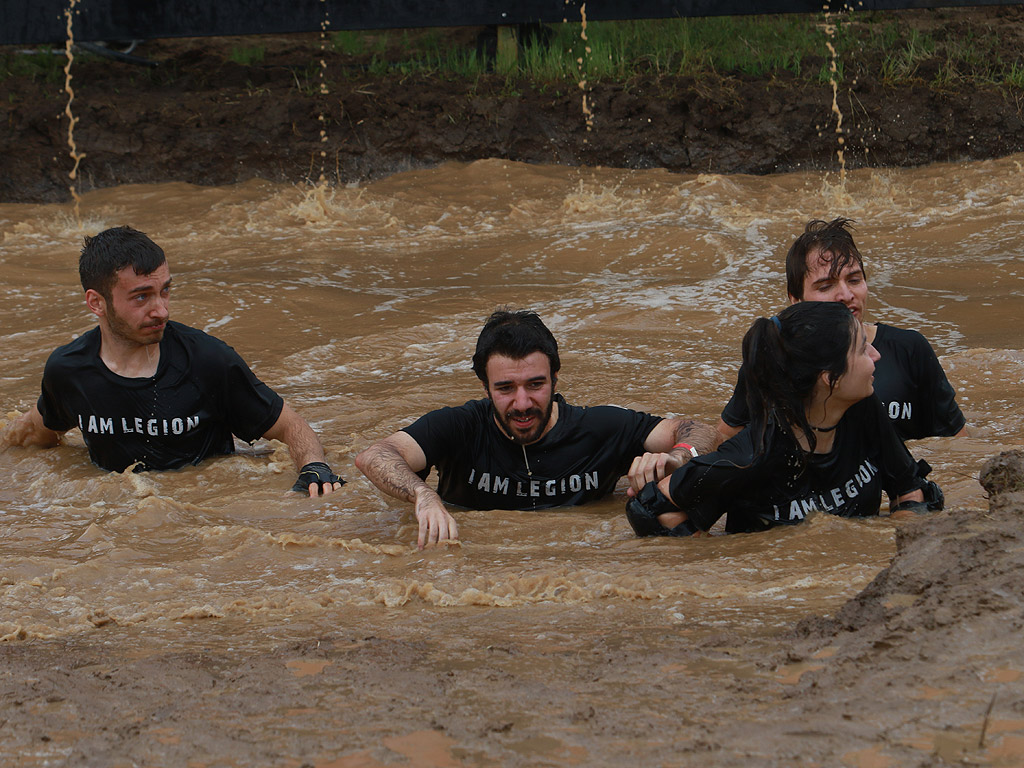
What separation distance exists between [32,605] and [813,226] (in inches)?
129

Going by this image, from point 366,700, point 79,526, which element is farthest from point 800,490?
point 79,526

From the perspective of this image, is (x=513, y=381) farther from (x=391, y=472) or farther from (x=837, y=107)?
(x=837, y=107)

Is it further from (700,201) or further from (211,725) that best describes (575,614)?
(700,201)

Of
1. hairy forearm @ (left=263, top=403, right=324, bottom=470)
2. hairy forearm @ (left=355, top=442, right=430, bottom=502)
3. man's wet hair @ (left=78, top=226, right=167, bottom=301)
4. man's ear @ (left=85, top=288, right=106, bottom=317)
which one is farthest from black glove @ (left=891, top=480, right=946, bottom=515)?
man's ear @ (left=85, top=288, right=106, bottom=317)

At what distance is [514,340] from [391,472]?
0.71 m

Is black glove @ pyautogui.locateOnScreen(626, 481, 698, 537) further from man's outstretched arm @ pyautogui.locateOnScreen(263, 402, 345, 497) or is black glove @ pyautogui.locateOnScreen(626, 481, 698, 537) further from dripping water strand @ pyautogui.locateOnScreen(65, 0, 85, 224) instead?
dripping water strand @ pyautogui.locateOnScreen(65, 0, 85, 224)

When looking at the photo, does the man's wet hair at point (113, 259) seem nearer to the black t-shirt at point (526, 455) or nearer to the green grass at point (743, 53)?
the black t-shirt at point (526, 455)

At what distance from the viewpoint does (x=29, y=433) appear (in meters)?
5.69

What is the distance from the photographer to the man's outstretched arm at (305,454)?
197 inches

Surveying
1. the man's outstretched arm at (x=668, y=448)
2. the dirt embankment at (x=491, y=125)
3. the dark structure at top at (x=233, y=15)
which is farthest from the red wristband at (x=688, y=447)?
the dark structure at top at (x=233, y=15)

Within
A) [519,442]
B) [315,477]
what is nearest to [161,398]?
[315,477]

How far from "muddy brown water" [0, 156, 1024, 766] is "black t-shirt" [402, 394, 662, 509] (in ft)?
0.51

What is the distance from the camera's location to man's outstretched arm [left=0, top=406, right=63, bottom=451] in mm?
5621

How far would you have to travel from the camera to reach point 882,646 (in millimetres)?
2398
